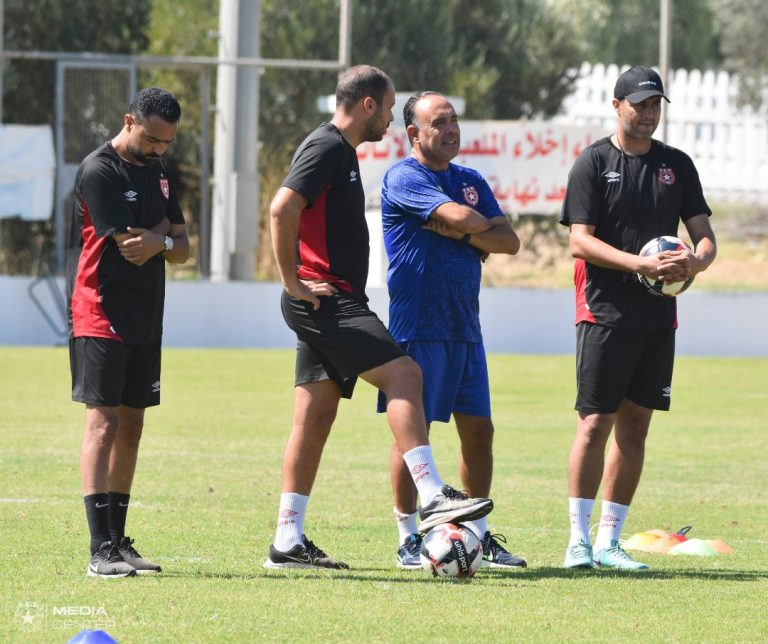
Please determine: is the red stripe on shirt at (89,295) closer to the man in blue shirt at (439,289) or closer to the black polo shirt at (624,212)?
the man in blue shirt at (439,289)

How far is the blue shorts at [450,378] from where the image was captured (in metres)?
7.01

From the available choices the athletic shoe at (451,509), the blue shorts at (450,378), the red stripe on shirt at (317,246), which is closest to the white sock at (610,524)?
the blue shorts at (450,378)

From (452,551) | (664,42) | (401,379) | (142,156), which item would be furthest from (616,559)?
(664,42)

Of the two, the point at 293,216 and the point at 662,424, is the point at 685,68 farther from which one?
the point at 293,216

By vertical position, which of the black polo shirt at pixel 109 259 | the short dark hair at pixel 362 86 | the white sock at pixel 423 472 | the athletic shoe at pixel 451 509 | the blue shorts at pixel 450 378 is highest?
the short dark hair at pixel 362 86

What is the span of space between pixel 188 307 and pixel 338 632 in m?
15.5

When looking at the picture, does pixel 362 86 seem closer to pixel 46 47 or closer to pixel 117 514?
pixel 117 514

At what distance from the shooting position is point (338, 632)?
547 cm

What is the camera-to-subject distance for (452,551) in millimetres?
6445

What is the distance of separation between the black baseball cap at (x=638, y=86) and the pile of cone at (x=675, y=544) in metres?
2.20

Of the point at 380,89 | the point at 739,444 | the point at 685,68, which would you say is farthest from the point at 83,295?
the point at 685,68

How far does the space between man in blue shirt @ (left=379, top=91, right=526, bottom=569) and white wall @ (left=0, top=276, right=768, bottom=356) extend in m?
12.7

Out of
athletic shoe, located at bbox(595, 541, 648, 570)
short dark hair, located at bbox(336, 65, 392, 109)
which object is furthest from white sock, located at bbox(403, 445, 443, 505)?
short dark hair, located at bbox(336, 65, 392, 109)

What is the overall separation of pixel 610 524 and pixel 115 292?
2.60 metres
